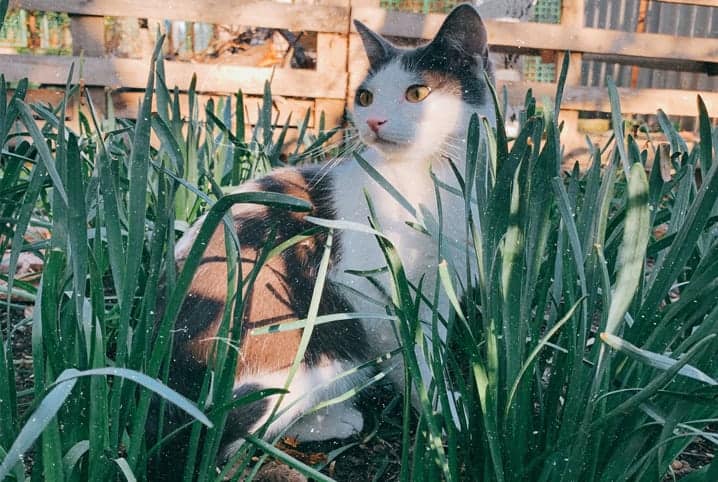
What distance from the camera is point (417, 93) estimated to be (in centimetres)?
149

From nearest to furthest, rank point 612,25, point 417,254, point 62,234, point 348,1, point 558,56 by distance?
point 62,234 < point 417,254 < point 348,1 < point 558,56 < point 612,25

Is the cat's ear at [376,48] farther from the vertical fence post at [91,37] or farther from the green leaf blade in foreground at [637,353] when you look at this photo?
the vertical fence post at [91,37]

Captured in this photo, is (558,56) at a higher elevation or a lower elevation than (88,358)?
higher

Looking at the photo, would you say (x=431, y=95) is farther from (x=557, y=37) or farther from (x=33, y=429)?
(x=557, y=37)

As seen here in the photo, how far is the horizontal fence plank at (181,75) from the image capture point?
367cm

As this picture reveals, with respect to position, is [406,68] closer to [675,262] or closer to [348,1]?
[675,262]

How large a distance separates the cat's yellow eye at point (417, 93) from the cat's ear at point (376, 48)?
0.71 feet

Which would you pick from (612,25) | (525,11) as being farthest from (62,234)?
(612,25)

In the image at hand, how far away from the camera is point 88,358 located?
2.60 ft

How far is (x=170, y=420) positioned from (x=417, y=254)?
54 centimetres

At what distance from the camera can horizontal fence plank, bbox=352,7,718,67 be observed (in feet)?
13.0

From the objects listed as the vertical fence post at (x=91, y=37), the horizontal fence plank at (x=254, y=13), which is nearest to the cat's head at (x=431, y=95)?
the horizontal fence plank at (x=254, y=13)

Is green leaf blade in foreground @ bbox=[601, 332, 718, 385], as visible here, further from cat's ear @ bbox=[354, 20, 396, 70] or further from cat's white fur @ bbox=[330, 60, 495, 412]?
cat's ear @ bbox=[354, 20, 396, 70]

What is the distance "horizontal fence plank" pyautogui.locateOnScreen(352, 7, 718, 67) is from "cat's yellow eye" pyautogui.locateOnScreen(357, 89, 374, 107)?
2.37 metres
